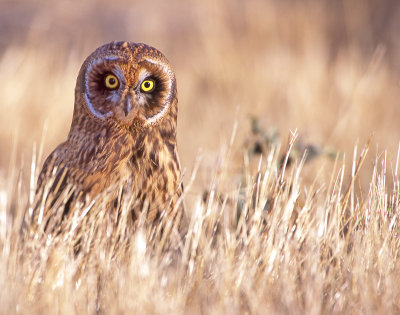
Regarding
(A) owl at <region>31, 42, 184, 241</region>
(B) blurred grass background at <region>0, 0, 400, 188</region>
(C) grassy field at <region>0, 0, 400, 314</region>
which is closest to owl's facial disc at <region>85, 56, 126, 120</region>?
(A) owl at <region>31, 42, 184, 241</region>

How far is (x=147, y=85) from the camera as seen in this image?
109 inches

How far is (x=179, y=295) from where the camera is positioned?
2.20 metres

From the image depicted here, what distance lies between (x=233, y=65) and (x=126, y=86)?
5.26m

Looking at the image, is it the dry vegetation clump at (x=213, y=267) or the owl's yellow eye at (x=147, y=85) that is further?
the owl's yellow eye at (x=147, y=85)

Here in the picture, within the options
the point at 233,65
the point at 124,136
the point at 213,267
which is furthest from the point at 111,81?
the point at 233,65

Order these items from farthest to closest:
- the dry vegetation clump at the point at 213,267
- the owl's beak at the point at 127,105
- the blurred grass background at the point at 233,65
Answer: the blurred grass background at the point at 233,65 < the owl's beak at the point at 127,105 < the dry vegetation clump at the point at 213,267

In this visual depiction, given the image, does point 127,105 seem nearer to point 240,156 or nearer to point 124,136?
point 124,136

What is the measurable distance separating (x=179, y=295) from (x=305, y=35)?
6.67m

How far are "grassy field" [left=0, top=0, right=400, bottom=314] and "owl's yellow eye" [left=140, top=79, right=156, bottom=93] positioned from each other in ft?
1.18

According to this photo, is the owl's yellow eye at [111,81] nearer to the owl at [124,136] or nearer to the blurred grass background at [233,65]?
the owl at [124,136]

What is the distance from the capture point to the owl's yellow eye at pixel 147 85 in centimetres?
275

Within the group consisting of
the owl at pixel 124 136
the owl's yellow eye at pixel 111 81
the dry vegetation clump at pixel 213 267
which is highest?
the owl's yellow eye at pixel 111 81

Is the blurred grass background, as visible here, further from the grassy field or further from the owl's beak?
the owl's beak

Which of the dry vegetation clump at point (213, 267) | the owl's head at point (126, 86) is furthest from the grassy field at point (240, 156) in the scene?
the owl's head at point (126, 86)
